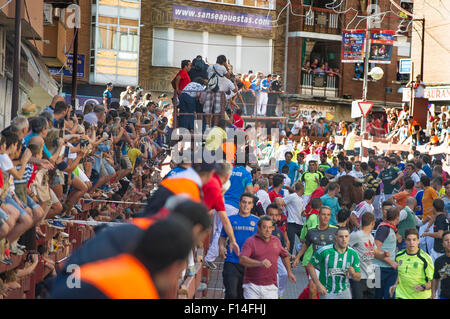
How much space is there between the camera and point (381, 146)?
28.1 meters

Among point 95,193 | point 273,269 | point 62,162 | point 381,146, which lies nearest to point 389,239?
point 273,269

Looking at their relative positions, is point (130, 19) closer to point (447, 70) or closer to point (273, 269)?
point (447, 70)

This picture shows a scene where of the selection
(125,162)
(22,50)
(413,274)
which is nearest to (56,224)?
(413,274)

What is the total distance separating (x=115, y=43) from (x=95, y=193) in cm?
2761

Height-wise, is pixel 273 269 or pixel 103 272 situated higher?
pixel 103 272

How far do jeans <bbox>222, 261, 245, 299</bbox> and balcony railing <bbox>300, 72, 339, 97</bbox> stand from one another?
35902mm

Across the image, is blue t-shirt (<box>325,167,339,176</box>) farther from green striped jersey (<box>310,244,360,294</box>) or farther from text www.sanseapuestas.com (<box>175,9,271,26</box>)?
text www.sanseapuestas.com (<box>175,9,271,26</box>)

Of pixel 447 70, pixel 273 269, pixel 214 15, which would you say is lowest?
pixel 273 269

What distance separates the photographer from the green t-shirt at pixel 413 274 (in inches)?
411

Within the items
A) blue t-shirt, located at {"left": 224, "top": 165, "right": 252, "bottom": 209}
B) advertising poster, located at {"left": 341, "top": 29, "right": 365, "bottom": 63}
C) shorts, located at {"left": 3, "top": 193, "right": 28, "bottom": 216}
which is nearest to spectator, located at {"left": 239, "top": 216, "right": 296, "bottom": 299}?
shorts, located at {"left": 3, "top": 193, "right": 28, "bottom": 216}

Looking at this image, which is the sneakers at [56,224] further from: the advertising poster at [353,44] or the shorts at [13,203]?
the advertising poster at [353,44]

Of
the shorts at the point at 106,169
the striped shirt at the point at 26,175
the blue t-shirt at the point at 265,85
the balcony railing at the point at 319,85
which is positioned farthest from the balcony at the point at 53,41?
the balcony railing at the point at 319,85

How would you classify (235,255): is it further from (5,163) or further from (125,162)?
(125,162)

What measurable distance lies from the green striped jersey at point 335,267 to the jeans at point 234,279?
1117mm
